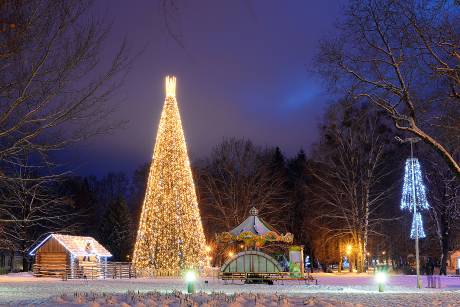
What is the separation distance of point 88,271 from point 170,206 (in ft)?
29.9

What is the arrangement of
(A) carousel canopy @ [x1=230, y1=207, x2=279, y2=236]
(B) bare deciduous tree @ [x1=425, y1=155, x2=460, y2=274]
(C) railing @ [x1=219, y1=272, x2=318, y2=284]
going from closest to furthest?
1. (C) railing @ [x1=219, y1=272, x2=318, y2=284]
2. (A) carousel canopy @ [x1=230, y1=207, x2=279, y2=236]
3. (B) bare deciduous tree @ [x1=425, y1=155, x2=460, y2=274]

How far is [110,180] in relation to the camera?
10119cm

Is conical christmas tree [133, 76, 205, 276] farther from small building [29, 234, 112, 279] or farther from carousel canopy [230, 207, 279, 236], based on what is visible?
small building [29, 234, 112, 279]

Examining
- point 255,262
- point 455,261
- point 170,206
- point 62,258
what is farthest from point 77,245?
point 455,261

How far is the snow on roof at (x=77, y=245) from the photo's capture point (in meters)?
45.4

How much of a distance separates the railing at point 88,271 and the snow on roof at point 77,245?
1.18 meters

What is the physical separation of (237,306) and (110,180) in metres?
89.3

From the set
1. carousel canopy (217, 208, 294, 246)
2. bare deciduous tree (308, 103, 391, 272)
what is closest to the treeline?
bare deciduous tree (308, 103, 391, 272)

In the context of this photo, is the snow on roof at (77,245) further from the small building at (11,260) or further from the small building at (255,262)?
the small building at (11,260)

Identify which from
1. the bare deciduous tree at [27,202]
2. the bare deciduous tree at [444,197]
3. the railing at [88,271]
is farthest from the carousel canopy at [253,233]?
the bare deciduous tree at [444,197]

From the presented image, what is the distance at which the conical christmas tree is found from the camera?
3903 centimetres

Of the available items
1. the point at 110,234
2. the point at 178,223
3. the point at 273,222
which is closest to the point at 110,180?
the point at 110,234

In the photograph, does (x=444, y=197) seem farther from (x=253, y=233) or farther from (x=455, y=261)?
(x=253, y=233)

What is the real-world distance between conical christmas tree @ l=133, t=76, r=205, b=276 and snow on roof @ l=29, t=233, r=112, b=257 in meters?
7.74
